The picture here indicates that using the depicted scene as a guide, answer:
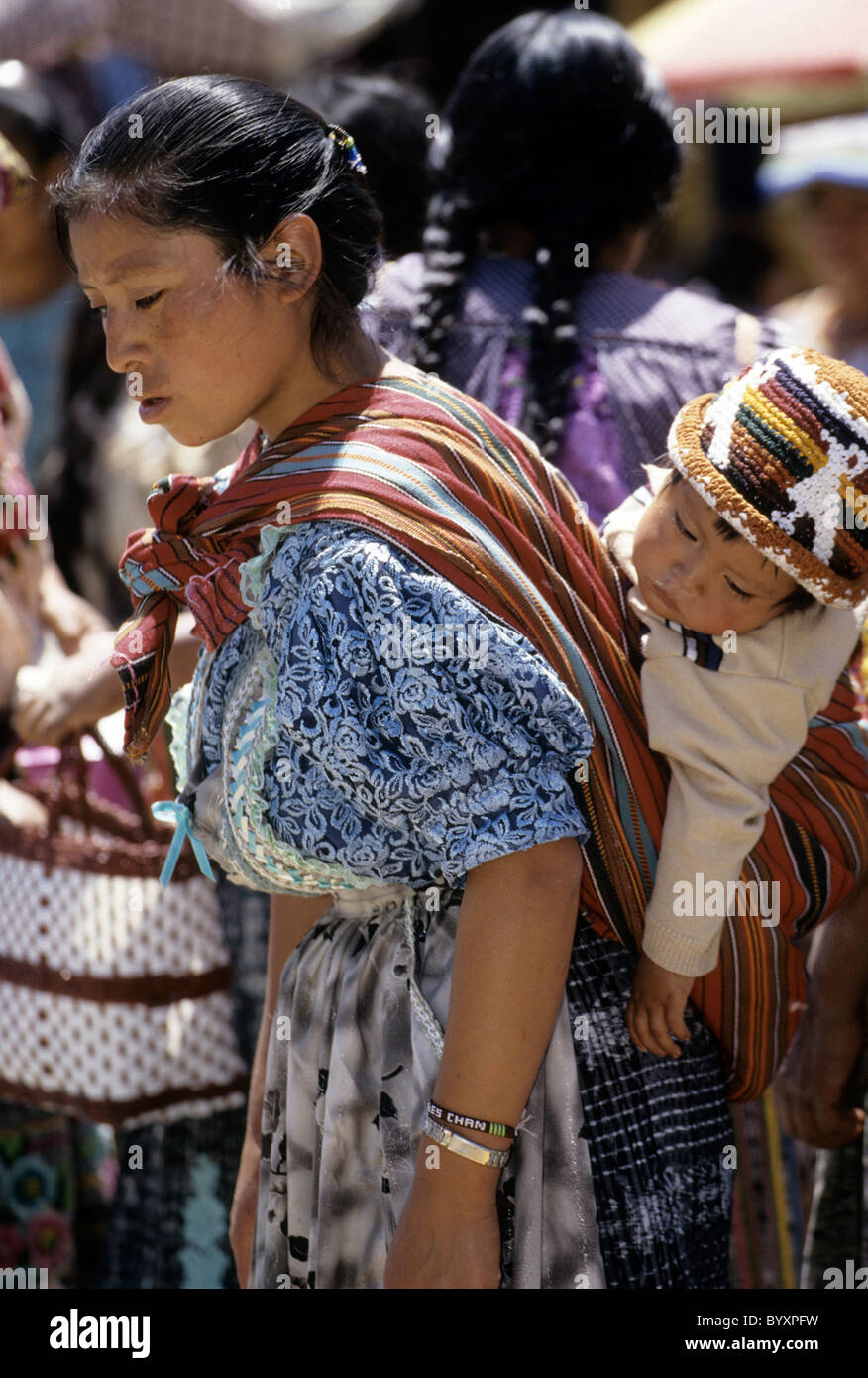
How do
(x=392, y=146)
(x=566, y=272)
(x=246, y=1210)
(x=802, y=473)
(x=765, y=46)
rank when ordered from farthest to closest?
(x=765, y=46) < (x=392, y=146) < (x=566, y=272) < (x=246, y=1210) < (x=802, y=473)

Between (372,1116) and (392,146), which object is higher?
(392,146)

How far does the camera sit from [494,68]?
2568mm

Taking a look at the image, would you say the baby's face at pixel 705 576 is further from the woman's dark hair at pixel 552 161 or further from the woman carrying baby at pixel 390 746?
the woman's dark hair at pixel 552 161

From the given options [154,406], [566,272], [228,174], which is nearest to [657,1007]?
[154,406]

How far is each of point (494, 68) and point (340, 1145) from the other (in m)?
1.79

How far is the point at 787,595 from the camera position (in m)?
1.71

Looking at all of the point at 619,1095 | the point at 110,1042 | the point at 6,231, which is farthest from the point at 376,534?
the point at 6,231

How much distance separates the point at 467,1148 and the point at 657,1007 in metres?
0.31

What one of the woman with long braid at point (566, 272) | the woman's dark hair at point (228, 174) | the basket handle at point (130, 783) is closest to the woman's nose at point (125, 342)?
the woman's dark hair at point (228, 174)

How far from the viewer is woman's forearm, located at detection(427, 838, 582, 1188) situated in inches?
61.3

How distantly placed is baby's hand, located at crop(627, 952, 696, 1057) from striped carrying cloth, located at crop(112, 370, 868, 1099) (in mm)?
52

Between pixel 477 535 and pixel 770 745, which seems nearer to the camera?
pixel 477 535

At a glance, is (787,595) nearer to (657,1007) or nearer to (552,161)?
(657,1007)

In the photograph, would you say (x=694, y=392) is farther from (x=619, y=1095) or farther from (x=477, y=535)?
(x=619, y=1095)
